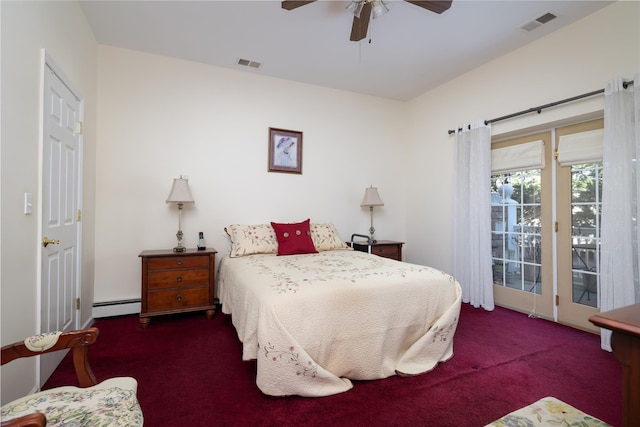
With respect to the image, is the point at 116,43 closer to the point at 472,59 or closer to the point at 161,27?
the point at 161,27

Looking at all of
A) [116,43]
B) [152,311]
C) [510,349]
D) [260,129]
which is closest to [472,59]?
[260,129]

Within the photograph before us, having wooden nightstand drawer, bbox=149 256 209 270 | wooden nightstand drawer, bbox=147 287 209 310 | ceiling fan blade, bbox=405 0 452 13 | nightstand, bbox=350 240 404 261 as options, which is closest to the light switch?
wooden nightstand drawer, bbox=149 256 209 270

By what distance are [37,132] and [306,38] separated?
7.68ft

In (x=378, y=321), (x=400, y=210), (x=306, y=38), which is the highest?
(x=306, y=38)

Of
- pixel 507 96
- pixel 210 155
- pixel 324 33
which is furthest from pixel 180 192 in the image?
pixel 507 96

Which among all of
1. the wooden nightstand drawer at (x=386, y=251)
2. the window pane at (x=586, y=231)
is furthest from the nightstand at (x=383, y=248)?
the window pane at (x=586, y=231)

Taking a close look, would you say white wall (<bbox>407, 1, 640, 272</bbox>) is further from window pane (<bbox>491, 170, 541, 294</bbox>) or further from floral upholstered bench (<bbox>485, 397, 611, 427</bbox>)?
floral upholstered bench (<bbox>485, 397, 611, 427</bbox>)

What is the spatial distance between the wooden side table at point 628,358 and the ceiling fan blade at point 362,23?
2.28m

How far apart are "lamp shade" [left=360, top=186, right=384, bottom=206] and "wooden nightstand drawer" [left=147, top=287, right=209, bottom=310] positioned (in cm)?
227

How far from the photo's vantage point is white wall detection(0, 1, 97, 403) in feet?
4.64

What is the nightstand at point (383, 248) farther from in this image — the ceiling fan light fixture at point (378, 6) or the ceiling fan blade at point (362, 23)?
the ceiling fan light fixture at point (378, 6)

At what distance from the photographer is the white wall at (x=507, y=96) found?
8.11 ft

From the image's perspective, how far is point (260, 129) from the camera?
3721mm

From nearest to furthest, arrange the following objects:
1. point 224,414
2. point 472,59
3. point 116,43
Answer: point 224,414 < point 116,43 < point 472,59
